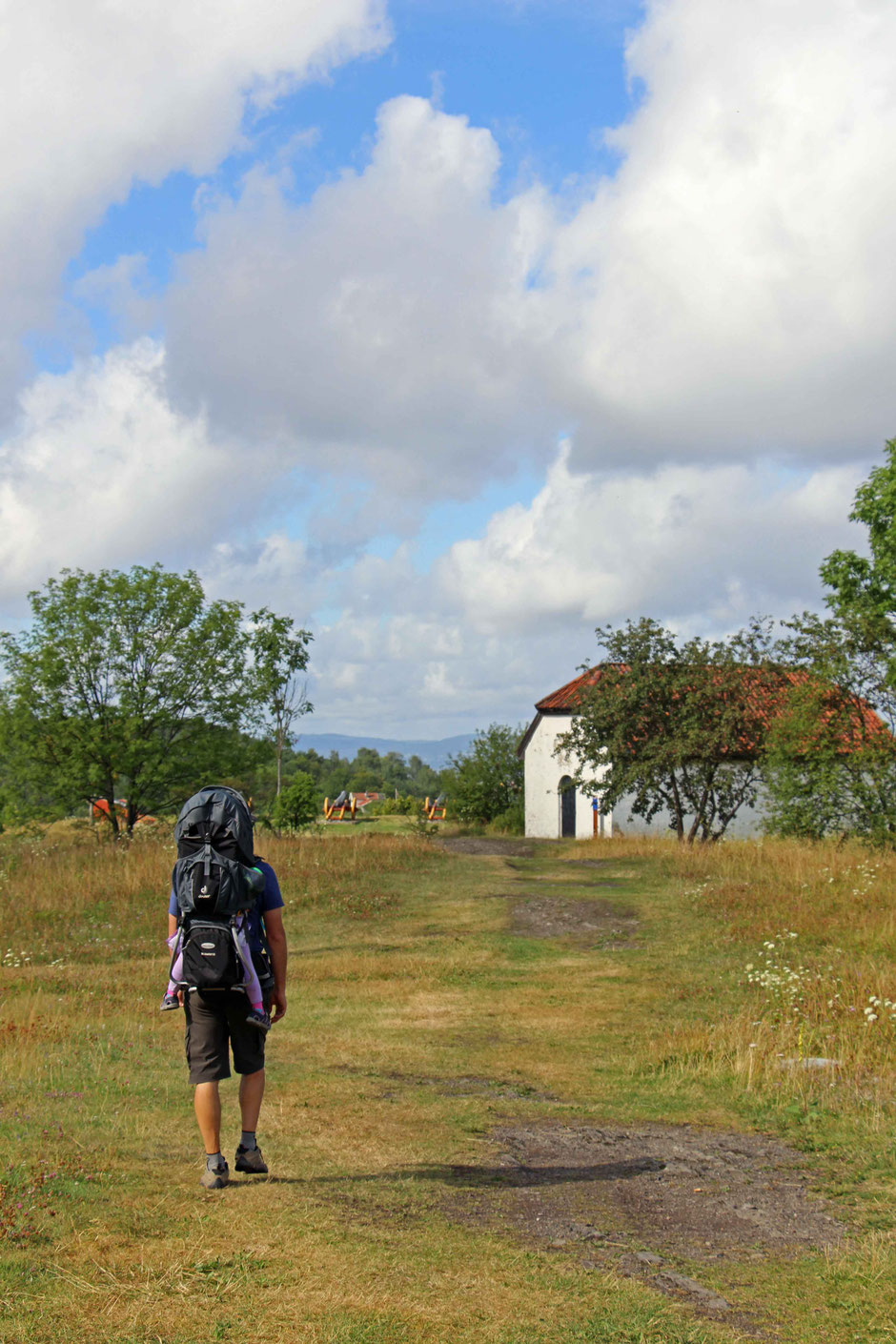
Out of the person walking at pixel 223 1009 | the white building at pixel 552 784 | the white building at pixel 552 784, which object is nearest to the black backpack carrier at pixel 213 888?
the person walking at pixel 223 1009

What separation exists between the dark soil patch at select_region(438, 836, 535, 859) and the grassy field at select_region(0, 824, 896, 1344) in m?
12.8

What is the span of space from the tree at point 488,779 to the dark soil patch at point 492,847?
12.0 meters

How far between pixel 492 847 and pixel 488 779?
52.0ft

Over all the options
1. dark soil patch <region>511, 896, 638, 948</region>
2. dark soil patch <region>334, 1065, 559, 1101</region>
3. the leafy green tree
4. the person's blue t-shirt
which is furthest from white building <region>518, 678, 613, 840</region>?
the person's blue t-shirt

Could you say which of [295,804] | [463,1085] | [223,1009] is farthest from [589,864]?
[223,1009]

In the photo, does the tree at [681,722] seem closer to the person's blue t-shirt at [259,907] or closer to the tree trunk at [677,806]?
the tree trunk at [677,806]

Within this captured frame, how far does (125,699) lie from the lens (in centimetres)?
2966

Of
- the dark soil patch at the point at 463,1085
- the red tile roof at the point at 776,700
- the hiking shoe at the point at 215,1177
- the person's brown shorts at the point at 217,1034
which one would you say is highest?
the red tile roof at the point at 776,700

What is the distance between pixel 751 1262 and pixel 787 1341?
32.4 inches

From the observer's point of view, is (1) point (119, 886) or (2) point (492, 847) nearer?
(1) point (119, 886)

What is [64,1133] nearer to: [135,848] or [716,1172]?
[716,1172]

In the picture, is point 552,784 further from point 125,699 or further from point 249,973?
point 249,973

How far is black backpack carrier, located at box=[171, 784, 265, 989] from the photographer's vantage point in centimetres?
505

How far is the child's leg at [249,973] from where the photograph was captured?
201 inches
